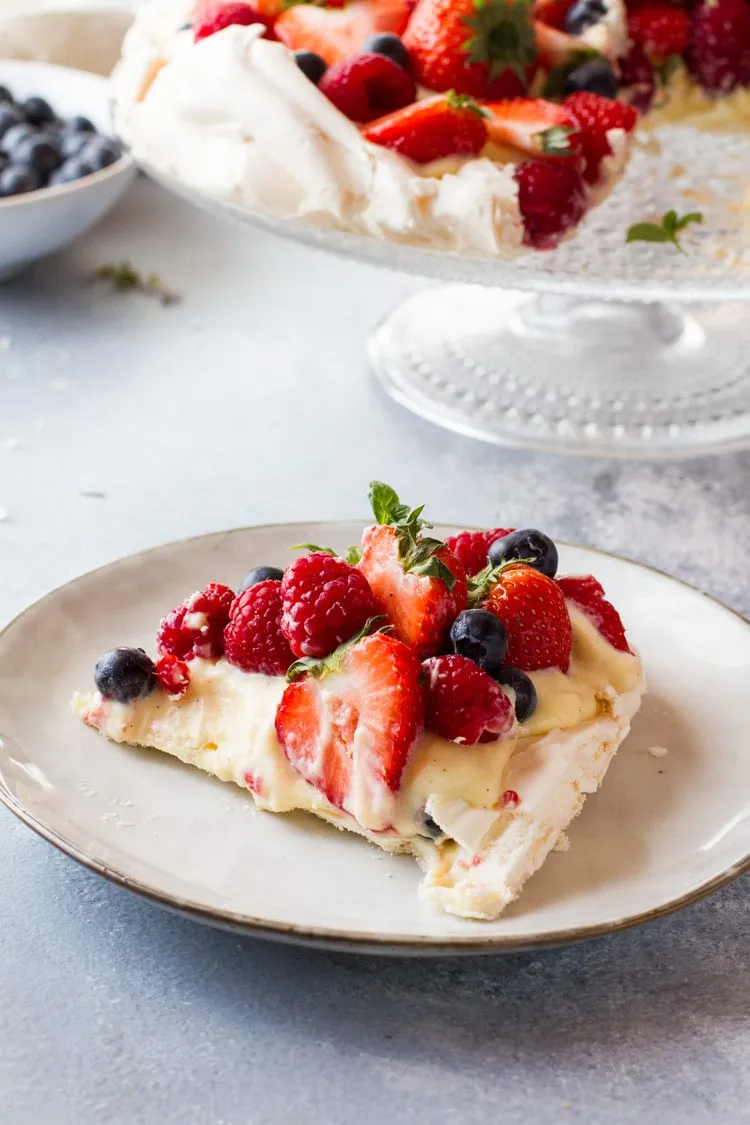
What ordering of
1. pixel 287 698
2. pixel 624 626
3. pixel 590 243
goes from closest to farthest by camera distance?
pixel 287 698 → pixel 624 626 → pixel 590 243

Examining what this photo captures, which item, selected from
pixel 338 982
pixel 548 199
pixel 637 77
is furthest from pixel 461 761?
pixel 637 77

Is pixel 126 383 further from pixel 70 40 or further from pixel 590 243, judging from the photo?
pixel 70 40

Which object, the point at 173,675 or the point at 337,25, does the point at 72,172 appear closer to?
the point at 337,25

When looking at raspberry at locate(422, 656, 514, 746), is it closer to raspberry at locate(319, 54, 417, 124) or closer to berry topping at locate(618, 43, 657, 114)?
raspberry at locate(319, 54, 417, 124)

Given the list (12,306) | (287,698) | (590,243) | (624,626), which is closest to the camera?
(287,698)

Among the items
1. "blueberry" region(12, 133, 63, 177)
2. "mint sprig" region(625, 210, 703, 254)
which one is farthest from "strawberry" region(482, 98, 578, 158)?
"blueberry" region(12, 133, 63, 177)

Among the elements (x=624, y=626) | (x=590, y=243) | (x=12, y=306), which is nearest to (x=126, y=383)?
(x=12, y=306)
